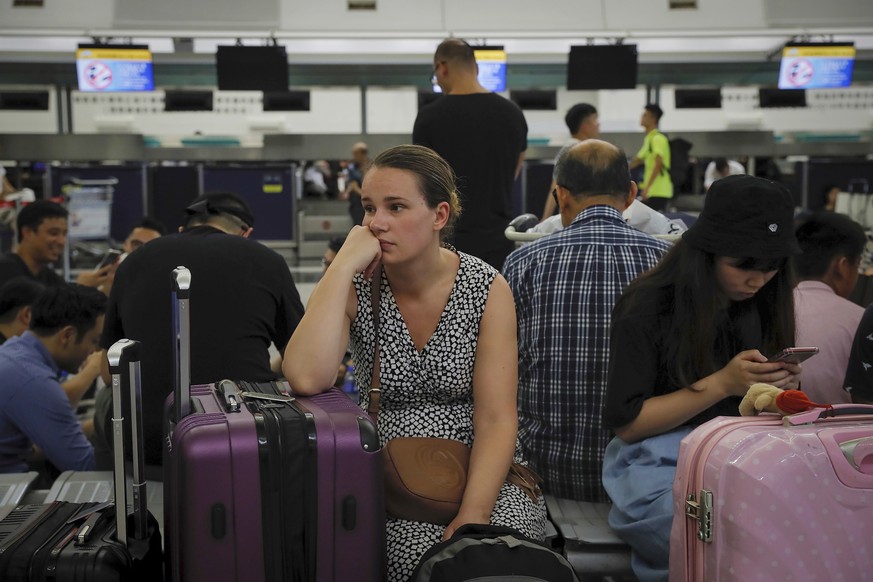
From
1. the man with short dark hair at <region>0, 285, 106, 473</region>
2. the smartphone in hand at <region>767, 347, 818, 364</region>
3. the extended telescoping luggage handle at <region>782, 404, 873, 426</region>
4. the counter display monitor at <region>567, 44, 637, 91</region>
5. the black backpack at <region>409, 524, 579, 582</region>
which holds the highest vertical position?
the counter display monitor at <region>567, 44, 637, 91</region>

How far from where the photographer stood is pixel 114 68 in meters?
12.6

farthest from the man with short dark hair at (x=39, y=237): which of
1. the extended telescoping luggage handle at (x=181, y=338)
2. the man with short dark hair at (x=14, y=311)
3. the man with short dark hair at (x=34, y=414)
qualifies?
the extended telescoping luggage handle at (x=181, y=338)

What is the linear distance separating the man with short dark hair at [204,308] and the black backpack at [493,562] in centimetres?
142

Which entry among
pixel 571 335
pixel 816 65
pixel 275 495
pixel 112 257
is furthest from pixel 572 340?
pixel 816 65

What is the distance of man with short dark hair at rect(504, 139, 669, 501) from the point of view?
104 inches

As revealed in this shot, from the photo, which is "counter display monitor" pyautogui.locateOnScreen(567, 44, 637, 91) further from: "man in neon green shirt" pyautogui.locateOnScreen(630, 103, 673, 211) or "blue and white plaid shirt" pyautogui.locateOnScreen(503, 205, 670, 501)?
"blue and white plaid shirt" pyautogui.locateOnScreen(503, 205, 670, 501)

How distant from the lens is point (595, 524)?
7.89ft

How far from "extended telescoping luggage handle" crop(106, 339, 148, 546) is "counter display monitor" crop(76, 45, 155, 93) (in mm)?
Result: 11400

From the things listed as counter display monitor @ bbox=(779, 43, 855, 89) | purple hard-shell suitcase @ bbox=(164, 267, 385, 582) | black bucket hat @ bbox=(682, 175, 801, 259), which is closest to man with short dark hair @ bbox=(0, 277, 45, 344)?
purple hard-shell suitcase @ bbox=(164, 267, 385, 582)

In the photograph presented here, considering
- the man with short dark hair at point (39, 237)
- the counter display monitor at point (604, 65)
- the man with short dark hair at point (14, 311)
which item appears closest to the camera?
the man with short dark hair at point (14, 311)

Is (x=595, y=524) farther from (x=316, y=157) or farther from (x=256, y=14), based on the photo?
(x=316, y=157)

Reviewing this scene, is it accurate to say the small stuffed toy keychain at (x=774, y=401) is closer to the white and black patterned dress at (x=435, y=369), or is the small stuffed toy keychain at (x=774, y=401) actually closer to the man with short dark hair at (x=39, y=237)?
the white and black patterned dress at (x=435, y=369)

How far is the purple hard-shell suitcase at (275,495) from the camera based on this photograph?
67.9 inches

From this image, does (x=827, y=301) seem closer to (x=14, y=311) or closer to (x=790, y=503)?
(x=790, y=503)
